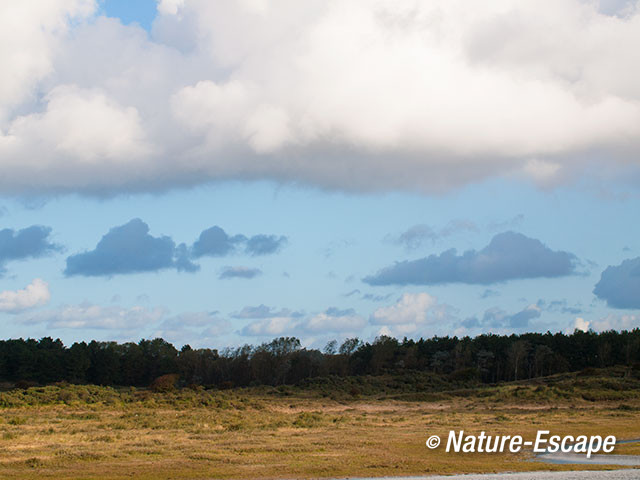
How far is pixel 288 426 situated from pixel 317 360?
86.4 metres

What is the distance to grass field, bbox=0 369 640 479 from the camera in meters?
36.5

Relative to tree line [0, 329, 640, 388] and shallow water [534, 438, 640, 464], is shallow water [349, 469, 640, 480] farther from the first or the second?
tree line [0, 329, 640, 388]

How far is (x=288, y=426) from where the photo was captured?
58.4 meters

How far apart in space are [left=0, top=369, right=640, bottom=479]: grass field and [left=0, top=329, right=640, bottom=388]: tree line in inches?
857

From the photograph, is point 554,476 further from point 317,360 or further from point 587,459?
point 317,360

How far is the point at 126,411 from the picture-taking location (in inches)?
2731

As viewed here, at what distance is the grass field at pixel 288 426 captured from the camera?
36.5 metres

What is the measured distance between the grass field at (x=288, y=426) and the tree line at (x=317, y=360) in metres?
21.8

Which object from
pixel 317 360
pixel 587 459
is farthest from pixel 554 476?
pixel 317 360

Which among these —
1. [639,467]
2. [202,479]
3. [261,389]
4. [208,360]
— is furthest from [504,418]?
[208,360]

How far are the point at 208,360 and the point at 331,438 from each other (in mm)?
95756

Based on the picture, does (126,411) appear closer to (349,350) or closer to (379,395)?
(379,395)

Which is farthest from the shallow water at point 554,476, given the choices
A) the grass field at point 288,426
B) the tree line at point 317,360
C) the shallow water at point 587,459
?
the tree line at point 317,360

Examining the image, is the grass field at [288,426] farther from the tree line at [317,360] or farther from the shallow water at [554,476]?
the tree line at [317,360]
